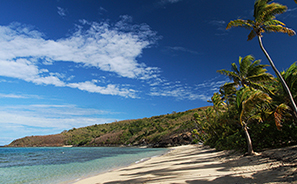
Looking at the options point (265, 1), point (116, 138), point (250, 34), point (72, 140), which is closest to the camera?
point (265, 1)

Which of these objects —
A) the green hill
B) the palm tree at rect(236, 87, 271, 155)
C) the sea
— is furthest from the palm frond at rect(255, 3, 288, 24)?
the green hill

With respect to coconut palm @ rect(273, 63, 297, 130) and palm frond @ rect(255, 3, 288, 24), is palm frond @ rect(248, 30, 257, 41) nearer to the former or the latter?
palm frond @ rect(255, 3, 288, 24)

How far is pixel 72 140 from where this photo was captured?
100 meters

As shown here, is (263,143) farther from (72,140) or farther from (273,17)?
(72,140)

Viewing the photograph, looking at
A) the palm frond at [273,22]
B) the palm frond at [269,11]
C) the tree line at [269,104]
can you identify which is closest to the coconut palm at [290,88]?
the tree line at [269,104]

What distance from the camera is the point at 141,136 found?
246 ft

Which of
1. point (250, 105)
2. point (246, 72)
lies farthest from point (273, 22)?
point (246, 72)

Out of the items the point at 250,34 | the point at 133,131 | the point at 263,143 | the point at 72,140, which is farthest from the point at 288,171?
the point at 72,140

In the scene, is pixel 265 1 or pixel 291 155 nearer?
pixel 291 155

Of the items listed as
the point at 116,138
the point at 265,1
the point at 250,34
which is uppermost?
the point at 265,1

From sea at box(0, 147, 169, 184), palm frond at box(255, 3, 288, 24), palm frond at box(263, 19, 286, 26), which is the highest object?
palm frond at box(255, 3, 288, 24)

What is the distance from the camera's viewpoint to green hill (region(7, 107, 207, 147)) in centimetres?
5700

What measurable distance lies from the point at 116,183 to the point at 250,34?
11.9 meters

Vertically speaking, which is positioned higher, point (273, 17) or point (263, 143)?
point (273, 17)
